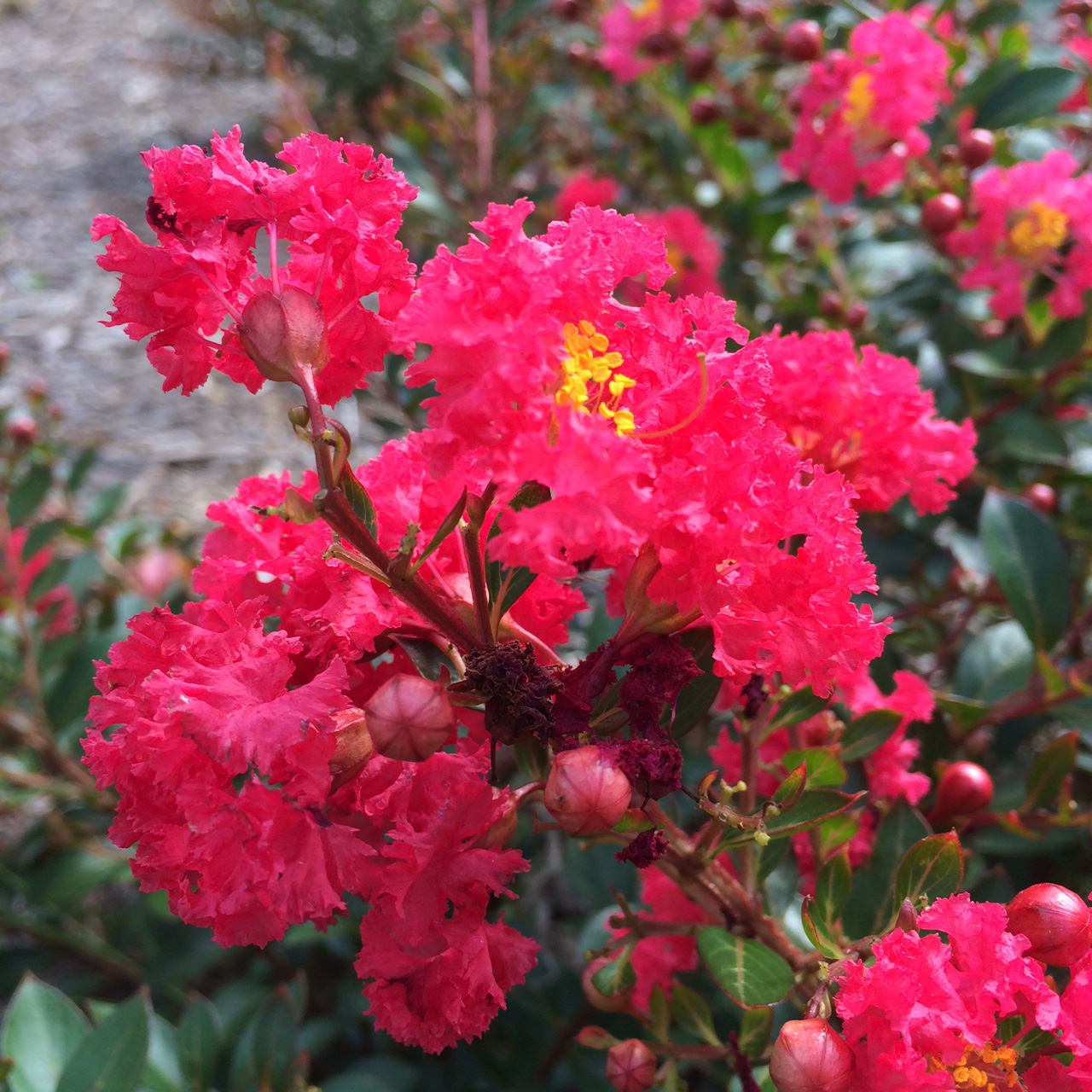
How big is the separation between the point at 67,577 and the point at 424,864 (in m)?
1.84

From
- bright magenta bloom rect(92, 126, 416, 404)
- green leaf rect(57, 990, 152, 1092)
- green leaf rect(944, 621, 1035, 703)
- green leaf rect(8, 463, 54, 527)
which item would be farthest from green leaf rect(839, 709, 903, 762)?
green leaf rect(8, 463, 54, 527)

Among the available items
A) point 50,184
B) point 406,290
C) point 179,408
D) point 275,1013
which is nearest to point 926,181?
point 406,290

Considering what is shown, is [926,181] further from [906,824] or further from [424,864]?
[424,864]

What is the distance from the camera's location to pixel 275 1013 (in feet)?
4.79

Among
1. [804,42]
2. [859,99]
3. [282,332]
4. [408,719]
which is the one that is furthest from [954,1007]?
[804,42]

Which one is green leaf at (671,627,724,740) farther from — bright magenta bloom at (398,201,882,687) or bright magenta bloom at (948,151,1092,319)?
bright magenta bloom at (948,151,1092,319)

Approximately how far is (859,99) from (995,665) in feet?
3.50

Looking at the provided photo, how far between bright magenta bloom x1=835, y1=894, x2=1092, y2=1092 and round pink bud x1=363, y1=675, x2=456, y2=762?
388mm

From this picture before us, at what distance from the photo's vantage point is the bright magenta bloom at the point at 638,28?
247cm

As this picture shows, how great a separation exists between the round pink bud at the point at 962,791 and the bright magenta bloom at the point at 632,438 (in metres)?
0.48

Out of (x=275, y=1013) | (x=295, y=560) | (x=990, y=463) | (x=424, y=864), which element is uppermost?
(x=295, y=560)

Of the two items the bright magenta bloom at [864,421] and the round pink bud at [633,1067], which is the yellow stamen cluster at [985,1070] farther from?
the bright magenta bloom at [864,421]

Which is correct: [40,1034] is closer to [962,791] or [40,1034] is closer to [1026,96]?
[962,791]

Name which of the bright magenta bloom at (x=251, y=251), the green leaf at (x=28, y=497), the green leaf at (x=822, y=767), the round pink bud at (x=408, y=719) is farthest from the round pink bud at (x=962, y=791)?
the green leaf at (x=28, y=497)
